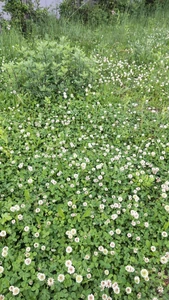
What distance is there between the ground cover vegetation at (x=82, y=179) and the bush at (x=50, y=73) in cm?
2

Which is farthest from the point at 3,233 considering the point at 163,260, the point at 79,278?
the point at 163,260

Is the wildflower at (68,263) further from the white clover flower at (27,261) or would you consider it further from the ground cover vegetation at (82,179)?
the white clover flower at (27,261)

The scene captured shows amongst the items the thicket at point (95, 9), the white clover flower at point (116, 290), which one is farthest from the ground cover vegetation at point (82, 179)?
the thicket at point (95, 9)

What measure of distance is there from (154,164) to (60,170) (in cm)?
112

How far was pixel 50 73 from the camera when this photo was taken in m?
4.08

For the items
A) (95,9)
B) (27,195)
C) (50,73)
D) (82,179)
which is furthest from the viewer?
(95,9)

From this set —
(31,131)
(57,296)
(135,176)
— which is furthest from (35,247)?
(31,131)

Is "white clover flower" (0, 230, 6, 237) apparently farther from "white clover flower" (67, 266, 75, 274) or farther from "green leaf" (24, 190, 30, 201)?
"white clover flower" (67, 266, 75, 274)

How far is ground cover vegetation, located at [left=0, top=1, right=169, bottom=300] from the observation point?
6.48 feet

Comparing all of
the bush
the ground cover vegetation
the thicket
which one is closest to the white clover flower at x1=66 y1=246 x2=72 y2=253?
the ground cover vegetation

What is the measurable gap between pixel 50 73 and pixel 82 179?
214 cm

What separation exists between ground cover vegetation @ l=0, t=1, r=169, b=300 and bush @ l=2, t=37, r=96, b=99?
17mm

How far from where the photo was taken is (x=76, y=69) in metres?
4.25

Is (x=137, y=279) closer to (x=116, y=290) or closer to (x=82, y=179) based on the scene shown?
(x=116, y=290)
